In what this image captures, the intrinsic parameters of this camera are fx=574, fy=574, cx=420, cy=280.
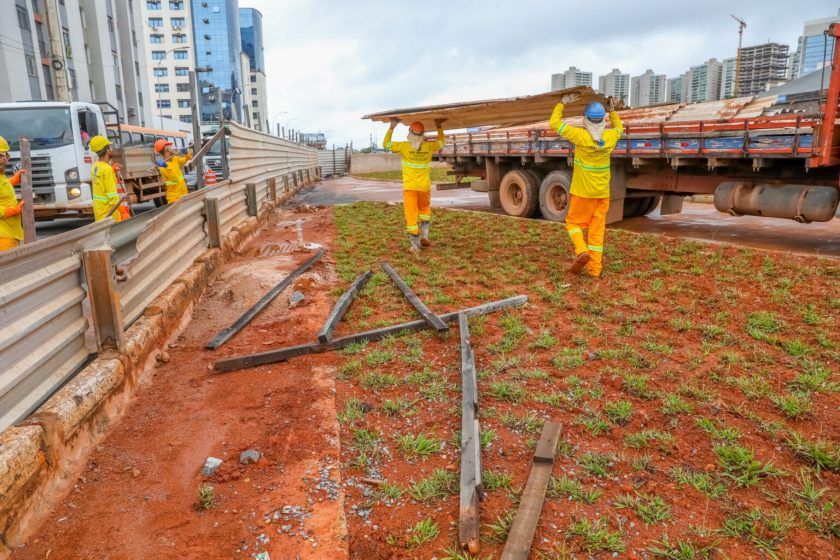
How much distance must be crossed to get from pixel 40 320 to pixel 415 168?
581 cm

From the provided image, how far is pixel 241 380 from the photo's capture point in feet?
13.7

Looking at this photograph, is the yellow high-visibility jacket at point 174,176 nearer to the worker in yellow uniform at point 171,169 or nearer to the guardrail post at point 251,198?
the worker in yellow uniform at point 171,169

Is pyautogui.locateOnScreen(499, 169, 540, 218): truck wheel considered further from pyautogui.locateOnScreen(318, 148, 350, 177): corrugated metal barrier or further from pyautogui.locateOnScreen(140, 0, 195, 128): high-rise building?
pyautogui.locateOnScreen(140, 0, 195, 128): high-rise building

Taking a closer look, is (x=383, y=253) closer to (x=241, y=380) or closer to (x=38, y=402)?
(x=241, y=380)

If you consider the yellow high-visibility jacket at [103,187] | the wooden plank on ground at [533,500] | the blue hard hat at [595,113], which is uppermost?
the blue hard hat at [595,113]

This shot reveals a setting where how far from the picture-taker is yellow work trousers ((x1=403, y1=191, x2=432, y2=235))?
8195 millimetres

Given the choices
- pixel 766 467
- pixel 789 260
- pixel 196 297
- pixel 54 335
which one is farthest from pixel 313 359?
pixel 789 260

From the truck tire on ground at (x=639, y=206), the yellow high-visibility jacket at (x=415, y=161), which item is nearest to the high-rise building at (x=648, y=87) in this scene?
the truck tire on ground at (x=639, y=206)

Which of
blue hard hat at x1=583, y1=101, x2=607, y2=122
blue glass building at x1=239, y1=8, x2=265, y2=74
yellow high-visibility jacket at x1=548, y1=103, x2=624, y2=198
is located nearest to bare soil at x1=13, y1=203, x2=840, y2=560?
yellow high-visibility jacket at x1=548, y1=103, x2=624, y2=198

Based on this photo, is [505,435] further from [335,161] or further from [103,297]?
[335,161]

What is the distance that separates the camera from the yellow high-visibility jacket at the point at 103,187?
674 cm

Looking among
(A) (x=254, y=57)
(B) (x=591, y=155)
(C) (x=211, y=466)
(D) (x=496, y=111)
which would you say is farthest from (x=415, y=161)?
(A) (x=254, y=57)

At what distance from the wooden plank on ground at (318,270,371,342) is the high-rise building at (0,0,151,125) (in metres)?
13.7

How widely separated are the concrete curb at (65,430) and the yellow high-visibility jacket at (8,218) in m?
2.09
